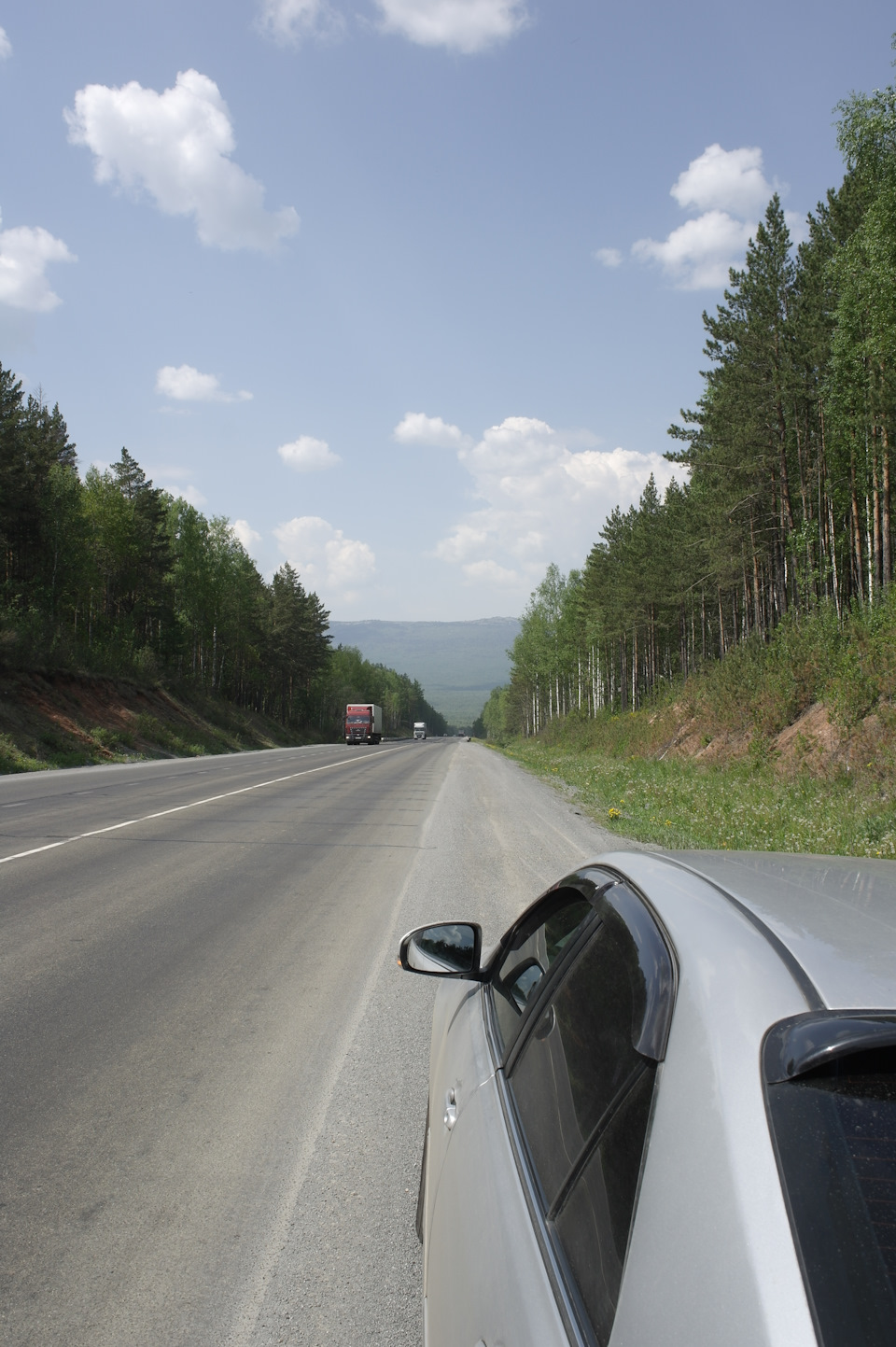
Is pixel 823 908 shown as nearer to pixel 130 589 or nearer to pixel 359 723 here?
pixel 130 589

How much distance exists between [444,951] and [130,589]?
53011mm

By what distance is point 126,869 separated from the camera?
913 cm

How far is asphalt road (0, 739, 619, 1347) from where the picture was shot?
2639mm

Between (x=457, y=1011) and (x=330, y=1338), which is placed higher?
(x=457, y=1011)

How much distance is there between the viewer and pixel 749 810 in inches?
491

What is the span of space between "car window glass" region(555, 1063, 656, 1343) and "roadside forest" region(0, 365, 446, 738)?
3273 centimetres

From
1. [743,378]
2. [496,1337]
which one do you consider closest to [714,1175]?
[496,1337]

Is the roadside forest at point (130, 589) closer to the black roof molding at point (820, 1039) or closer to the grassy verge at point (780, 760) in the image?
the grassy verge at point (780, 760)

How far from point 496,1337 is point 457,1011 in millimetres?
1492

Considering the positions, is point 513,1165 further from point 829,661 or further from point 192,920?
point 829,661

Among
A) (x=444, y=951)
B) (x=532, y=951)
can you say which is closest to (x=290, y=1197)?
(x=444, y=951)

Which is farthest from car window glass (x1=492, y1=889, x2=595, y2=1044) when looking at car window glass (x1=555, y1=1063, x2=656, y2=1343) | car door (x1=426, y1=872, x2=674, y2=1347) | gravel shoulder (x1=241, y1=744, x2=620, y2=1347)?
gravel shoulder (x1=241, y1=744, x2=620, y2=1347)

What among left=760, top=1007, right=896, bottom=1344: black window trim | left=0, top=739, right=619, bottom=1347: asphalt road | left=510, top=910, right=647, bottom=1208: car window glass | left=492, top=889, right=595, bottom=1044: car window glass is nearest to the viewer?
left=760, top=1007, right=896, bottom=1344: black window trim

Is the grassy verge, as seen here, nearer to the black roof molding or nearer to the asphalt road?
the asphalt road
